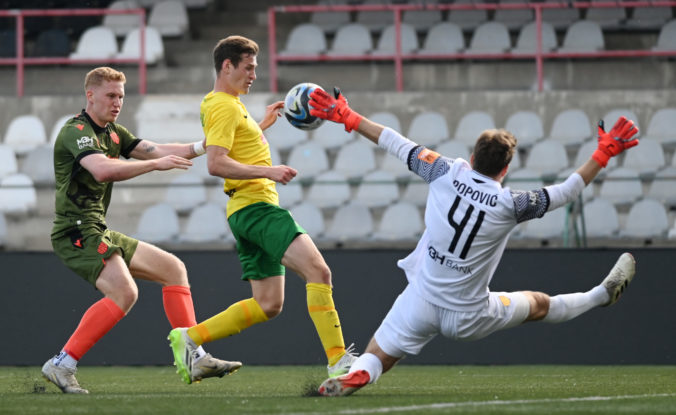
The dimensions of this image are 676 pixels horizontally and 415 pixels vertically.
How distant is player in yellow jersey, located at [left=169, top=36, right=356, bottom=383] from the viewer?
6.01 meters

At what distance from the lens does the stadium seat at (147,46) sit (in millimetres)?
14492

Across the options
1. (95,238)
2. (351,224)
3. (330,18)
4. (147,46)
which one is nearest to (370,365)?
(95,238)

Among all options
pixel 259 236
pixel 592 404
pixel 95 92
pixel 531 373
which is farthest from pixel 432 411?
pixel 531 373

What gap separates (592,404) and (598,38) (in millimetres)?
9967

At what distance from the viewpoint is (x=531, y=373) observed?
8.38m

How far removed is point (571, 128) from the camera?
1261 cm

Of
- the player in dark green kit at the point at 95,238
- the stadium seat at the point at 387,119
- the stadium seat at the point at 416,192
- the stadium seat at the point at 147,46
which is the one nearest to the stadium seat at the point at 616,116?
the stadium seat at the point at 387,119

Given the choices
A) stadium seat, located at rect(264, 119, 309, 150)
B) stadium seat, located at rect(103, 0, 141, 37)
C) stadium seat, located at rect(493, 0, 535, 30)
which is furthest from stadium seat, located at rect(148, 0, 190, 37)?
stadium seat, located at rect(493, 0, 535, 30)

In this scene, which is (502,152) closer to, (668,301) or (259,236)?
(259,236)

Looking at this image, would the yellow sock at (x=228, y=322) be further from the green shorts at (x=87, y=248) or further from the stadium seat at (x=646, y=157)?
the stadium seat at (x=646, y=157)

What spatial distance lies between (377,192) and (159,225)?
2.11 m

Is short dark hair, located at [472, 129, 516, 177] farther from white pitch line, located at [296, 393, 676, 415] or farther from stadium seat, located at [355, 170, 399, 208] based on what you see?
stadium seat, located at [355, 170, 399, 208]

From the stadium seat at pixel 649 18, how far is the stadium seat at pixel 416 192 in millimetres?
5968

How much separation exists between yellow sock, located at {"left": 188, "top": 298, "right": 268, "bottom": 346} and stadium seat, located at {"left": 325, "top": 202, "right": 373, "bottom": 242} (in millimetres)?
3913
